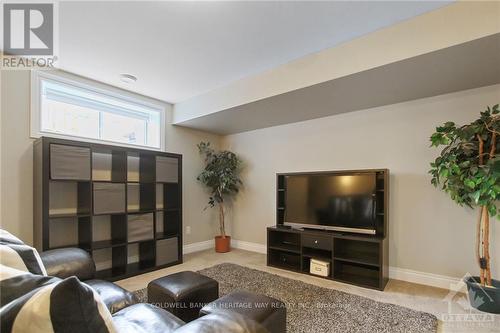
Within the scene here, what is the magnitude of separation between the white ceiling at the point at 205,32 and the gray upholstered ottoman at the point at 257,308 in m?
2.05

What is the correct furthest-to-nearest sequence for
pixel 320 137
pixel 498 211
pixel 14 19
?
pixel 320 137 → pixel 498 211 → pixel 14 19

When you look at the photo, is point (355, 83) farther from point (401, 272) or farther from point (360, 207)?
point (401, 272)

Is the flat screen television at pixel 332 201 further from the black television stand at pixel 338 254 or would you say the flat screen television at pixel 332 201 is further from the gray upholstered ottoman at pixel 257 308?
the gray upholstered ottoman at pixel 257 308

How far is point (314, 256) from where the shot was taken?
3260 mm

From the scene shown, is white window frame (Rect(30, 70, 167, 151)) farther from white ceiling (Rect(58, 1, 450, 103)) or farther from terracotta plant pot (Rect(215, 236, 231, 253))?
terracotta plant pot (Rect(215, 236, 231, 253))

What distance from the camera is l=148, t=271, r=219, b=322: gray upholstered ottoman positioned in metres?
1.81

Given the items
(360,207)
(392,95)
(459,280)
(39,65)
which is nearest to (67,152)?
(39,65)

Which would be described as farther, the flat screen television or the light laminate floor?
the flat screen television

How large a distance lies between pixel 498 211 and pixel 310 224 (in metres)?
1.86

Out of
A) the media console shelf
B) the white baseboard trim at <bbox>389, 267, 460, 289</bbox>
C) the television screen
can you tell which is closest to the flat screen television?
the television screen

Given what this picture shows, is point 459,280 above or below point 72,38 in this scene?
below

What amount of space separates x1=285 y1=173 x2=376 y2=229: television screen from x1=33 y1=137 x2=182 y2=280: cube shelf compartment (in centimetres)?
166

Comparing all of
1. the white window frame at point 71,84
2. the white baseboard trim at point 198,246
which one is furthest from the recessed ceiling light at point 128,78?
the white baseboard trim at point 198,246

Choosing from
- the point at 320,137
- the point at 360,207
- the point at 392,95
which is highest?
the point at 392,95
